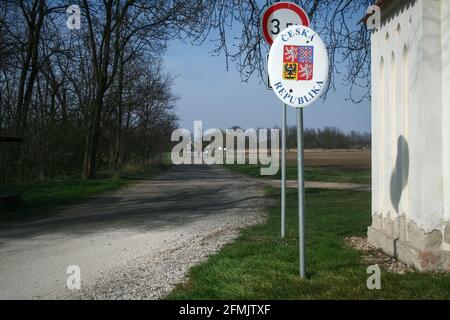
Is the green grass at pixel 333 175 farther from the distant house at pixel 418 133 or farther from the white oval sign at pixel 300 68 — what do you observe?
the white oval sign at pixel 300 68

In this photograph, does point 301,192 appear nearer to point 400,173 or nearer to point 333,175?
point 400,173

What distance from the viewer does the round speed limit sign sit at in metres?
7.51

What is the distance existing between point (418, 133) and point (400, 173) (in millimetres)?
867

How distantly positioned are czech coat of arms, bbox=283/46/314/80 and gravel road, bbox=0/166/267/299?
8.59ft

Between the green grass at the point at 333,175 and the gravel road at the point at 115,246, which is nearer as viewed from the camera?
the gravel road at the point at 115,246

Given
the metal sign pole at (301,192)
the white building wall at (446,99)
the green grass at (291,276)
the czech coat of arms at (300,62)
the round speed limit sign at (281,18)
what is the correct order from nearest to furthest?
the green grass at (291,276) → the czech coat of arms at (300,62) → the metal sign pole at (301,192) → the white building wall at (446,99) → the round speed limit sign at (281,18)

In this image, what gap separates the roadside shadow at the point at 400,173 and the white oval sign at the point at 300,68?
164 centimetres

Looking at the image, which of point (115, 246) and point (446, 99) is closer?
point (446, 99)

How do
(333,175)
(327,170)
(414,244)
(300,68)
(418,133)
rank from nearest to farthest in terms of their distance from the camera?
(300,68)
(418,133)
(414,244)
(333,175)
(327,170)

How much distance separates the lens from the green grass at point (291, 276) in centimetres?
511

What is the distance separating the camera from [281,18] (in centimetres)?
815

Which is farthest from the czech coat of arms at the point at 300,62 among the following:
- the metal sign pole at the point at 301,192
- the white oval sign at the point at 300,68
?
the metal sign pole at the point at 301,192

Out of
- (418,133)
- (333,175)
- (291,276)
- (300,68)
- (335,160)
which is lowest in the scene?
(333,175)

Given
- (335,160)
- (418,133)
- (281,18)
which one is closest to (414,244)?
(418,133)
